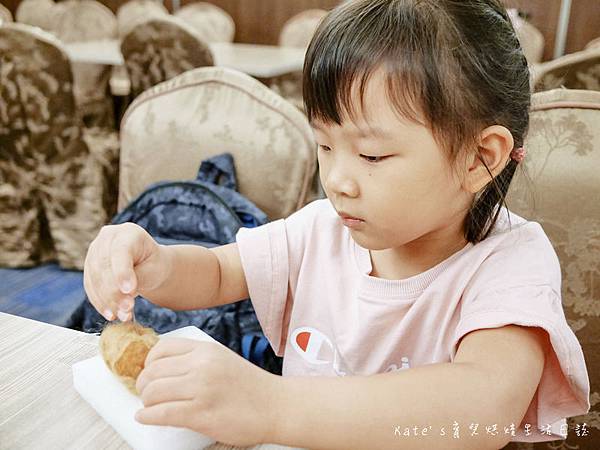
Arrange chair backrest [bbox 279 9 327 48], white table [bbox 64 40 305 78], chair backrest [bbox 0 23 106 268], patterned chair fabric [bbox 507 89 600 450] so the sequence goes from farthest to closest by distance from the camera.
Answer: chair backrest [bbox 279 9 327 48]
white table [bbox 64 40 305 78]
chair backrest [bbox 0 23 106 268]
patterned chair fabric [bbox 507 89 600 450]

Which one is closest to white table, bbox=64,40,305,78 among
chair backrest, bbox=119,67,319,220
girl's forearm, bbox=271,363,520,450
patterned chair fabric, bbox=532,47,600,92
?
patterned chair fabric, bbox=532,47,600,92

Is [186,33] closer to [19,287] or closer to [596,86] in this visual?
[19,287]

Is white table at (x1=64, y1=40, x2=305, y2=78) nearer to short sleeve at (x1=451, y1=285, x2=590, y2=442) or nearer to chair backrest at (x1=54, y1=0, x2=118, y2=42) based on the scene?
chair backrest at (x1=54, y1=0, x2=118, y2=42)

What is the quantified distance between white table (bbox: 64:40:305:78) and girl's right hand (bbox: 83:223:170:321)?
2521 mm

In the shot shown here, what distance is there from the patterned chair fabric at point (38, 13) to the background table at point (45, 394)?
17.9ft

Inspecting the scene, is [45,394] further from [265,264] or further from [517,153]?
[517,153]

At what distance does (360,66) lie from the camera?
757 millimetres

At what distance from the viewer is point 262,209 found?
1.47 meters

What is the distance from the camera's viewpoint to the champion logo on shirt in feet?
3.29

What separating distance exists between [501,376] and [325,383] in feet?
0.70

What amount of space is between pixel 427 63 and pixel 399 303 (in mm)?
371

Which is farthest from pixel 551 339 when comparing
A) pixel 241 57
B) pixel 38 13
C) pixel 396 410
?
pixel 38 13

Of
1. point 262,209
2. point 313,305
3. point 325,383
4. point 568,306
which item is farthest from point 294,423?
point 262,209

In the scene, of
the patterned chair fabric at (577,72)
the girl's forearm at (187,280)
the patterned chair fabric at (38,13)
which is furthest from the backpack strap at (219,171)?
the patterned chair fabric at (38,13)
